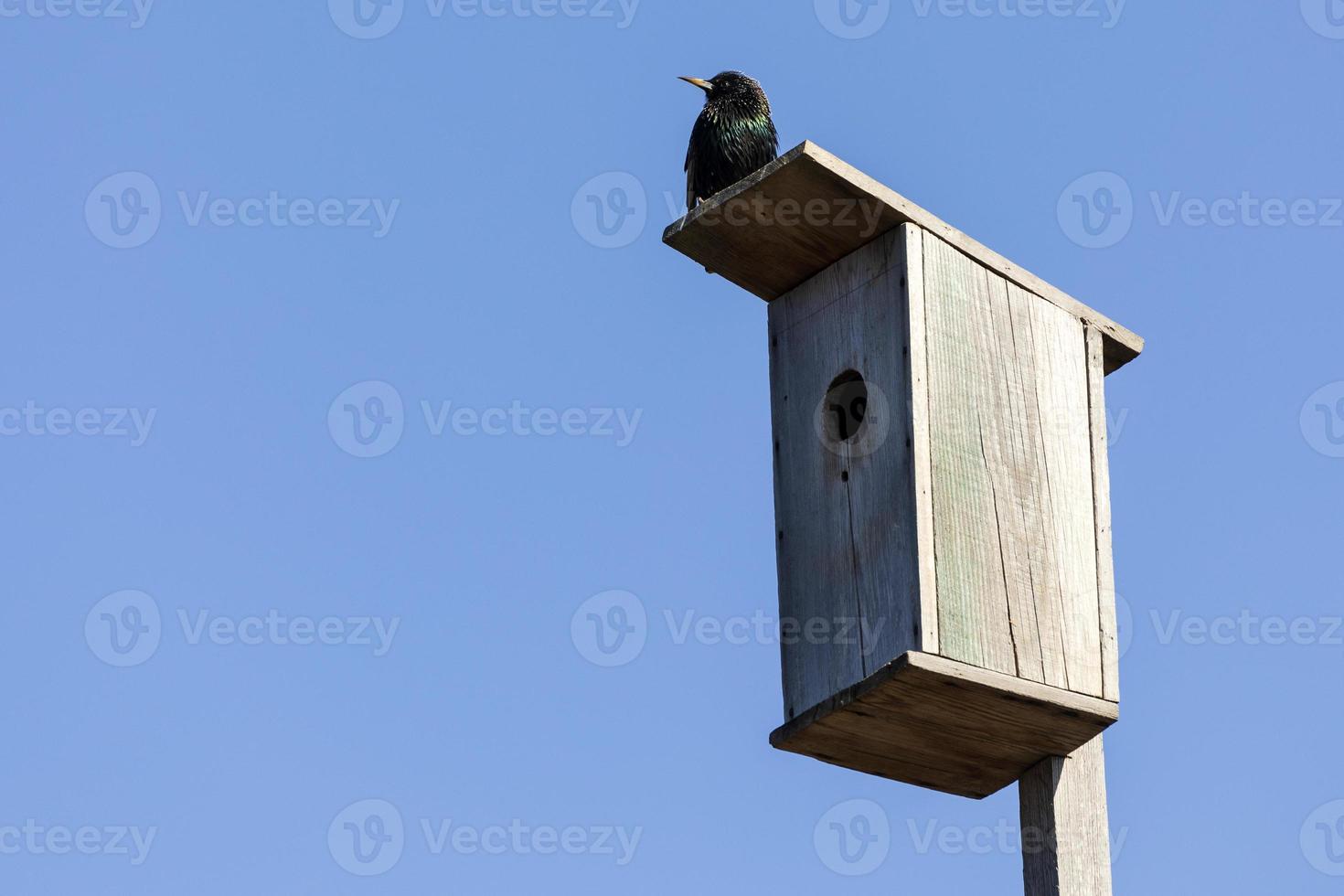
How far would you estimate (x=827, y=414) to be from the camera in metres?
4.67

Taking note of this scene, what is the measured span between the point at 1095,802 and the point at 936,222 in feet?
4.57

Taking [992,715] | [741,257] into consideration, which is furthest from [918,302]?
[992,715]

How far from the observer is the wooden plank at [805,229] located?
4.52 metres

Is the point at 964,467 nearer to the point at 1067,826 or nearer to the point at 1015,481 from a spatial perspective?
the point at 1015,481

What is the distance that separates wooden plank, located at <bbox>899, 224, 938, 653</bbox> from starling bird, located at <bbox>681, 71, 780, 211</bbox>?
1.80 meters

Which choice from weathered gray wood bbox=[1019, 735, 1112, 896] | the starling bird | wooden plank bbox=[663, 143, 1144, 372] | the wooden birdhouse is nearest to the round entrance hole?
the wooden birdhouse

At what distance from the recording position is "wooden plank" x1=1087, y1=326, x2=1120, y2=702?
170 inches

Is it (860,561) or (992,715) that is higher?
(860,561)

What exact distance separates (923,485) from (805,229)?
2.58 ft

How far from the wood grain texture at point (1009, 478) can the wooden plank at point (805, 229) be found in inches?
2.1

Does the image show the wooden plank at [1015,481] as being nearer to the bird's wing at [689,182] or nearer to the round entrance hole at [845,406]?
the round entrance hole at [845,406]

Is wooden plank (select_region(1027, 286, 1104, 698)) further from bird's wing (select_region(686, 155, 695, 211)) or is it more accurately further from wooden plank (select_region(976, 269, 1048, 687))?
bird's wing (select_region(686, 155, 695, 211))

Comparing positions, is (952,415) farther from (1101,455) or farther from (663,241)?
(663,241)

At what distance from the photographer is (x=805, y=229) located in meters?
4.67
